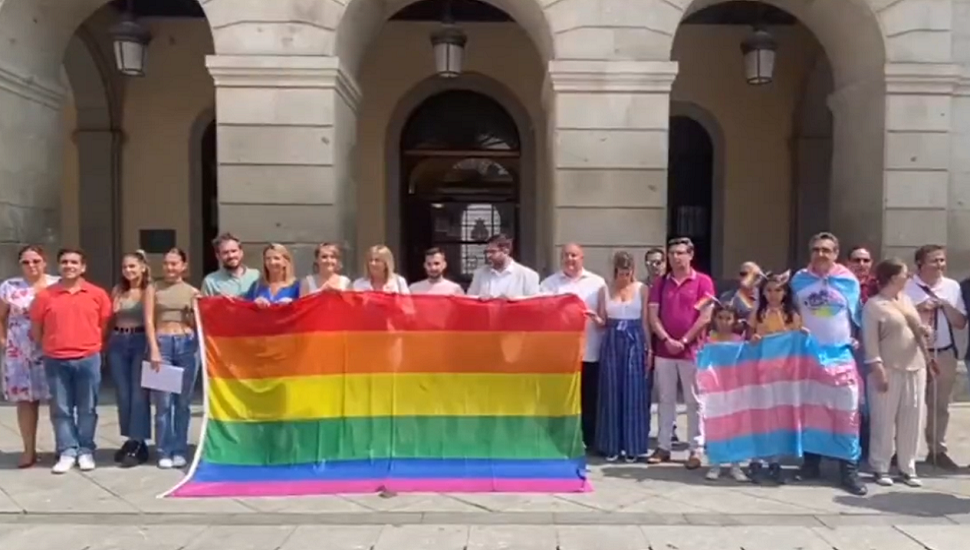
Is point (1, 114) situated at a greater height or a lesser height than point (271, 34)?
lesser

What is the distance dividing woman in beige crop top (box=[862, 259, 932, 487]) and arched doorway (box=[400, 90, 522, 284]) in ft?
26.7

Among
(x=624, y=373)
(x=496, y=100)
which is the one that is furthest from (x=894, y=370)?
(x=496, y=100)

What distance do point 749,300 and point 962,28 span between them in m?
4.82

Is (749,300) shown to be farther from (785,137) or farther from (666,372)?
(785,137)

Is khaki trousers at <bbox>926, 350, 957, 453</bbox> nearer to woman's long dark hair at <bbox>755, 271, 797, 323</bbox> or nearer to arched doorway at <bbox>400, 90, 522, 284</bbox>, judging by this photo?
woman's long dark hair at <bbox>755, 271, 797, 323</bbox>

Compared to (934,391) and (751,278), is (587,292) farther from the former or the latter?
(934,391)

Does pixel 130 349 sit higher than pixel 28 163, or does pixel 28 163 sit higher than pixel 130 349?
pixel 28 163

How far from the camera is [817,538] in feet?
17.4

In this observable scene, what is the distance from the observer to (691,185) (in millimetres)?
14016

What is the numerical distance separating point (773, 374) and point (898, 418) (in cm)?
93

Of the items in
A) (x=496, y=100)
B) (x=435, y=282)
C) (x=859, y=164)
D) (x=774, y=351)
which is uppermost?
(x=496, y=100)

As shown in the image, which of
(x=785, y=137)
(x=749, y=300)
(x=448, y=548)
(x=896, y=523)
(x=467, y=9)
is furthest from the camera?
(x=785, y=137)

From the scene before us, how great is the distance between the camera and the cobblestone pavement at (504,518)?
523cm

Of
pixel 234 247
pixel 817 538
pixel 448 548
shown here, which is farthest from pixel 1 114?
pixel 817 538
